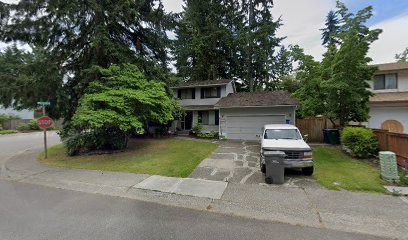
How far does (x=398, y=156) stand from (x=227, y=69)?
23.3m

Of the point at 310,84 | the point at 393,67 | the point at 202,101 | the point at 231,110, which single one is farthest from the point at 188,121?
the point at 393,67

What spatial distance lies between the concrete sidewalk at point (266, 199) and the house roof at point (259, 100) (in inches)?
383

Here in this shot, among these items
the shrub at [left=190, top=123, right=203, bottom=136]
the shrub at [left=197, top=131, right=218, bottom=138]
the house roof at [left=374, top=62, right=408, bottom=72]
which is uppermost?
the house roof at [left=374, top=62, right=408, bottom=72]

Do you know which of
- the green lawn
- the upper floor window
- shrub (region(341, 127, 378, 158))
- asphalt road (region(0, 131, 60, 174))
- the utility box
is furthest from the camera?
the upper floor window

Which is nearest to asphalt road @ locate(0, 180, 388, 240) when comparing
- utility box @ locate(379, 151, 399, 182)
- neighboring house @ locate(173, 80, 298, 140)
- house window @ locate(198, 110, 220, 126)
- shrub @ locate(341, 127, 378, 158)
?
utility box @ locate(379, 151, 399, 182)

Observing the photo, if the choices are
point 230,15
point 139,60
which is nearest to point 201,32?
point 230,15

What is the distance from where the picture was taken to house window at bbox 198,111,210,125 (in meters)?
20.0

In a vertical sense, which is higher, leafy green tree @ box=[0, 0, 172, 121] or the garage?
leafy green tree @ box=[0, 0, 172, 121]

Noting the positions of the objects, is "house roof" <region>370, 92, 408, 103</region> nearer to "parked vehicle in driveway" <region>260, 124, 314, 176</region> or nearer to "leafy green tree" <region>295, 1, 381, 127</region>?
"leafy green tree" <region>295, 1, 381, 127</region>

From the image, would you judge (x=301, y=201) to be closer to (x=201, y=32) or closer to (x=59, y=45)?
(x=59, y=45)

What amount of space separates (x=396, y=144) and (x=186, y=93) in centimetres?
1676

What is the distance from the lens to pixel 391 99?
16188 millimetres

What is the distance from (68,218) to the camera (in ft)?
14.4

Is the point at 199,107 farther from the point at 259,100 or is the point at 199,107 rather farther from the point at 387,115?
the point at 387,115
